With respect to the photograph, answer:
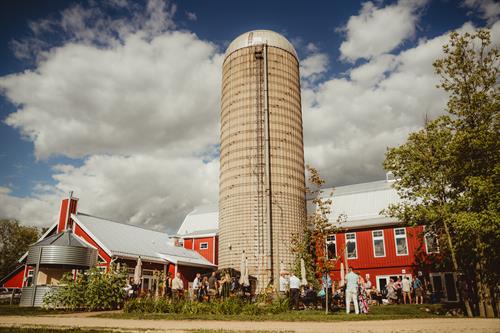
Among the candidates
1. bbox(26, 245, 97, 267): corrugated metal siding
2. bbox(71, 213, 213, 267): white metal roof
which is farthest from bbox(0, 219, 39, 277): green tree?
bbox(26, 245, 97, 267): corrugated metal siding

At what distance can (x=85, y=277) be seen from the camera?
57.3ft

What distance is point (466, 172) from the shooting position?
1421 cm

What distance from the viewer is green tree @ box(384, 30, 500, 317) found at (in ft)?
Result: 42.4

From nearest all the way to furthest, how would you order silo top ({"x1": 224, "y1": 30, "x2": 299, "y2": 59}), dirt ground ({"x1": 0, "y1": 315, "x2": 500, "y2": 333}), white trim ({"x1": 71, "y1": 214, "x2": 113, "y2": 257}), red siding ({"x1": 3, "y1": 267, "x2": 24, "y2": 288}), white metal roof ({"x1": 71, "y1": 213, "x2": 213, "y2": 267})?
dirt ground ({"x1": 0, "y1": 315, "x2": 500, "y2": 333})
white trim ({"x1": 71, "y1": 214, "x2": 113, "y2": 257})
white metal roof ({"x1": 71, "y1": 213, "x2": 213, "y2": 267})
silo top ({"x1": 224, "y1": 30, "x2": 299, "y2": 59})
red siding ({"x1": 3, "y1": 267, "x2": 24, "y2": 288})

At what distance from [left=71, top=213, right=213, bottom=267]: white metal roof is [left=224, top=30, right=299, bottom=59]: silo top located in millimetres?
15678

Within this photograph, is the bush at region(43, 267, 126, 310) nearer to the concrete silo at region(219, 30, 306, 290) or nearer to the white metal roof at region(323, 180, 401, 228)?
the concrete silo at region(219, 30, 306, 290)

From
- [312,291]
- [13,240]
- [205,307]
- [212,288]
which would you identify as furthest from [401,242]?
[13,240]

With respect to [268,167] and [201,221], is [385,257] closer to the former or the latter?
[268,167]

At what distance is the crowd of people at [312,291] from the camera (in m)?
14.3

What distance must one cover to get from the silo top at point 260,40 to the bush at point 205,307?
1942 cm

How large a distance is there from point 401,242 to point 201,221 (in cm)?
1913

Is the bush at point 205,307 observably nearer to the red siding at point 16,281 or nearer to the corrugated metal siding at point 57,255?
the corrugated metal siding at point 57,255

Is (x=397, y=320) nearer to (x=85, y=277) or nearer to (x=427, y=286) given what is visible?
(x=85, y=277)

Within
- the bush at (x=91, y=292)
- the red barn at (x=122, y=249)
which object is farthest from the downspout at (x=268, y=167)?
the bush at (x=91, y=292)
